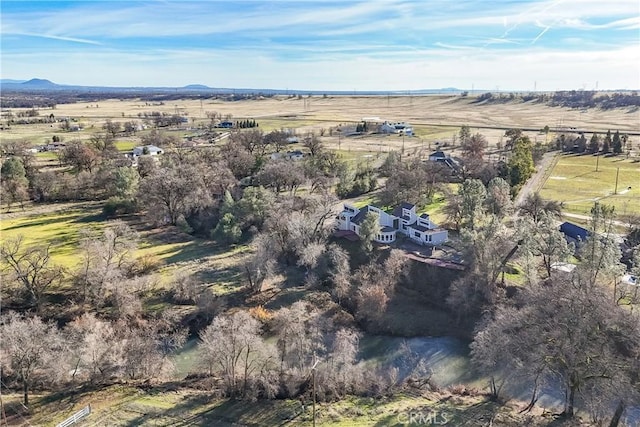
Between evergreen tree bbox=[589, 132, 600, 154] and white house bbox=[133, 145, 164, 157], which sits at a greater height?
evergreen tree bbox=[589, 132, 600, 154]

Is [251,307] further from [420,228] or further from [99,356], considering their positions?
[420,228]

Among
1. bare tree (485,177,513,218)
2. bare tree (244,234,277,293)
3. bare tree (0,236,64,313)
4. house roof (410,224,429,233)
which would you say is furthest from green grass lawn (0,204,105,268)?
bare tree (485,177,513,218)

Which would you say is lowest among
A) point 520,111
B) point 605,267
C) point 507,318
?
point 507,318

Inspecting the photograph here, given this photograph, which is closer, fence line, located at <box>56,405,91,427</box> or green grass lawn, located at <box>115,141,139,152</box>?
fence line, located at <box>56,405,91,427</box>

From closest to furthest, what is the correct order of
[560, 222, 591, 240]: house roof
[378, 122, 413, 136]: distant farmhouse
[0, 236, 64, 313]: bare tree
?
[0, 236, 64, 313]: bare tree → [560, 222, 591, 240]: house roof → [378, 122, 413, 136]: distant farmhouse

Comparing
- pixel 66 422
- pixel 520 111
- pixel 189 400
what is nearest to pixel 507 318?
pixel 189 400

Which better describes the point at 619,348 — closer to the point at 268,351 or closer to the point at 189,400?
the point at 268,351

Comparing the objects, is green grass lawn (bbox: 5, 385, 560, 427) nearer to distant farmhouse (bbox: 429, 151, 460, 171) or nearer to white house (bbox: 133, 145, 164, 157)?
distant farmhouse (bbox: 429, 151, 460, 171)
